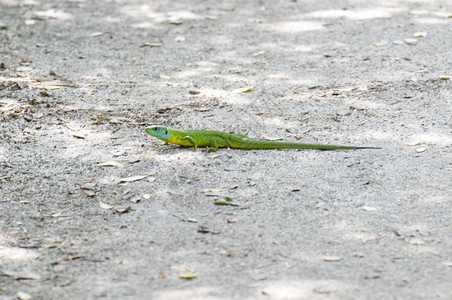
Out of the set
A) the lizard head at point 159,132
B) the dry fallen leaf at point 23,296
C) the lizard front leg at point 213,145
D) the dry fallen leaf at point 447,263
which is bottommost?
the dry fallen leaf at point 23,296

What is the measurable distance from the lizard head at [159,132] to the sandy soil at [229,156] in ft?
0.48

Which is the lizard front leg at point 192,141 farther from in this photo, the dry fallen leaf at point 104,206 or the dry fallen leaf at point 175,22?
the dry fallen leaf at point 175,22

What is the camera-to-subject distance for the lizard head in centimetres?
561

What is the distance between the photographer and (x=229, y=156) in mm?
5453

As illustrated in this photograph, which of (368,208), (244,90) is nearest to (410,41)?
(244,90)

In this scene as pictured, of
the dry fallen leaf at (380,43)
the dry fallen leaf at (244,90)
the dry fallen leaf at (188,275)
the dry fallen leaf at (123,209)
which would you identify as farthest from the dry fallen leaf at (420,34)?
the dry fallen leaf at (188,275)

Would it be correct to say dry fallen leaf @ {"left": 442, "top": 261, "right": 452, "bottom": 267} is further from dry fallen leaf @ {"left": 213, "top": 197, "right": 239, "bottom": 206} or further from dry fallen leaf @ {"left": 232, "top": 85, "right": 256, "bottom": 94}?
dry fallen leaf @ {"left": 232, "top": 85, "right": 256, "bottom": 94}

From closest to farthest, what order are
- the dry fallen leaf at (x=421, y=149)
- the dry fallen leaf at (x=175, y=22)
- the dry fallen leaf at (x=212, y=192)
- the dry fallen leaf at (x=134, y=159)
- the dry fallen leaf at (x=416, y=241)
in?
the dry fallen leaf at (x=416, y=241) < the dry fallen leaf at (x=212, y=192) < the dry fallen leaf at (x=421, y=149) < the dry fallen leaf at (x=134, y=159) < the dry fallen leaf at (x=175, y=22)

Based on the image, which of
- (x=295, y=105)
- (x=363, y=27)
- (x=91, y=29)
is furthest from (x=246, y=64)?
(x=91, y=29)

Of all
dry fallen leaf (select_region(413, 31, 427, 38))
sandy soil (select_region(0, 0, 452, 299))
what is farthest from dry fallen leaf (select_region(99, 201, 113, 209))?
dry fallen leaf (select_region(413, 31, 427, 38))

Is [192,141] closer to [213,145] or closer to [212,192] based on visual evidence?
[213,145]

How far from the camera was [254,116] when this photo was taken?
6.25m

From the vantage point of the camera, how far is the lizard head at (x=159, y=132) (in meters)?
5.61

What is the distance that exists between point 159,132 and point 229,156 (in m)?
0.69
